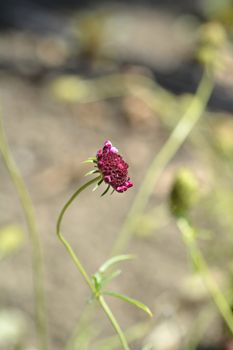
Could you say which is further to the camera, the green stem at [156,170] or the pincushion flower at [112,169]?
the green stem at [156,170]

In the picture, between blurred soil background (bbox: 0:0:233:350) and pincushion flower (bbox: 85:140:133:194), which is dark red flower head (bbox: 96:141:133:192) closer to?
pincushion flower (bbox: 85:140:133:194)

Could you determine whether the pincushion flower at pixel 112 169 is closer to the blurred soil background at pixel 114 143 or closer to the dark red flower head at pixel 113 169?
the dark red flower head at pixel 113 169

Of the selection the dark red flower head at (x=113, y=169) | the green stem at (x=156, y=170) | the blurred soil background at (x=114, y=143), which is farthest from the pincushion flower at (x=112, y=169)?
the green stem at (x=156, y=170)

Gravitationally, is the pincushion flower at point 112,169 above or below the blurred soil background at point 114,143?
below

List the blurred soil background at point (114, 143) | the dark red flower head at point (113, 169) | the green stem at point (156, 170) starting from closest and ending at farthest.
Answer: the dark red flower head at point (113, 169), the green stem at point (156, 170), the blurred soil background at point (114, 143)

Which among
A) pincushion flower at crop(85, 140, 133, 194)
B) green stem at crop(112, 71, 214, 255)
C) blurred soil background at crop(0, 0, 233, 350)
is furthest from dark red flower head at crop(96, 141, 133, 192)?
green stem at crop(112, 71, 214, 255)

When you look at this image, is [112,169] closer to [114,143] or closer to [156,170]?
[156,170]
